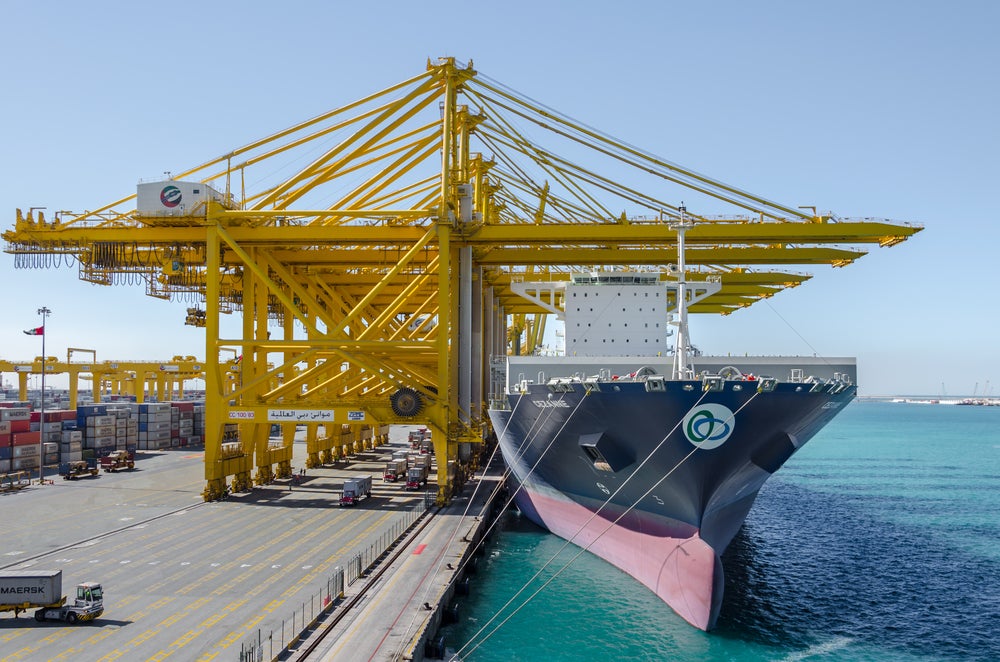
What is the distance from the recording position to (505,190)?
147ft

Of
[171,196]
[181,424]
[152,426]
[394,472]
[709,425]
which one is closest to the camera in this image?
[709,425]

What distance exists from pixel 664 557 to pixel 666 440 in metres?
3.59

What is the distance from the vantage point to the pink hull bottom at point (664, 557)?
685 inches

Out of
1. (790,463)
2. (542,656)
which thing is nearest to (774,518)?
(542,656)

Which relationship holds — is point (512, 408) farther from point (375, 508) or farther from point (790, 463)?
point (790, 463)

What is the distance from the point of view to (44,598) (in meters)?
15.7

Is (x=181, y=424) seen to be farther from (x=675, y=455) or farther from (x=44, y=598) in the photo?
(x=675, y=455)

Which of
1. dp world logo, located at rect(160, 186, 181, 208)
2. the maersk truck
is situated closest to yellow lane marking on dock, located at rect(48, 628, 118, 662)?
the maersk truck

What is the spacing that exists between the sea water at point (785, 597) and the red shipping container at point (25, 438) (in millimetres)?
27170

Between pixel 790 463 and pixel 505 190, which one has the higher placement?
pixel 505 190

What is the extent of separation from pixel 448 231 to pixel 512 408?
8860 mm

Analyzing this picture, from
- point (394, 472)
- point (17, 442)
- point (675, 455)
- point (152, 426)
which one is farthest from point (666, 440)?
point (152, 426)

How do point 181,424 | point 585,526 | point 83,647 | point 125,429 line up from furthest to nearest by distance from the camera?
point 181,424 < point 125,429 < point 585,526 < point 83,647

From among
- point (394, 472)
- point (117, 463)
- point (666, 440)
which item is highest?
point (666, 440)
